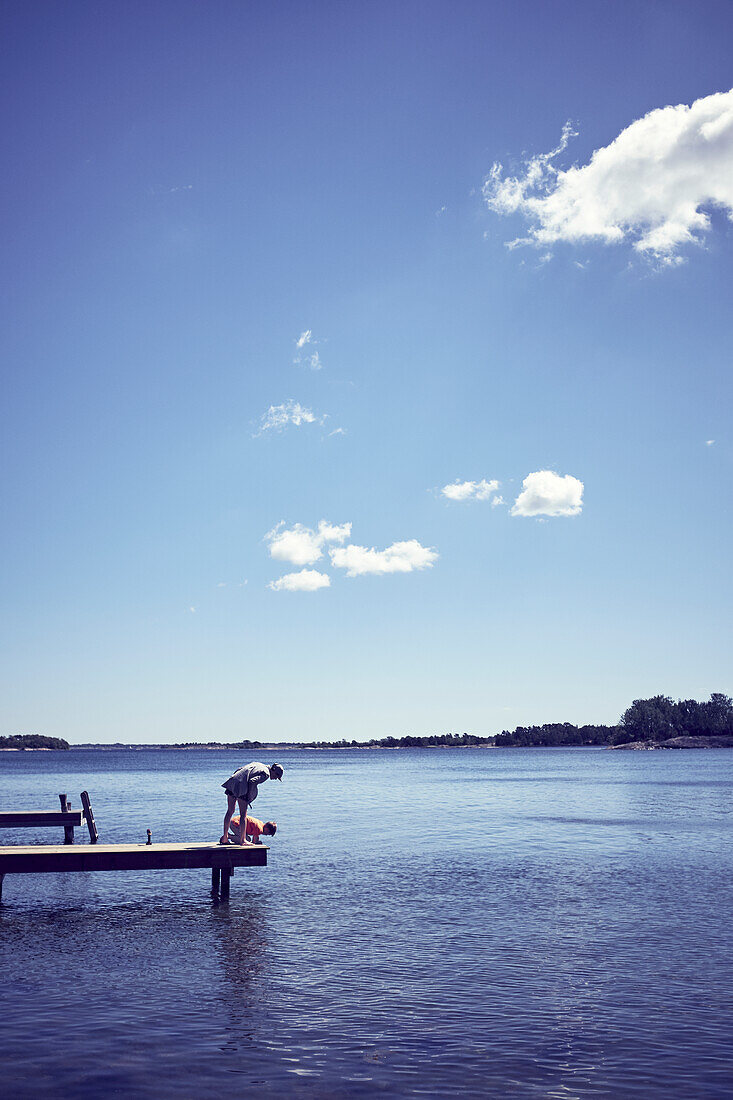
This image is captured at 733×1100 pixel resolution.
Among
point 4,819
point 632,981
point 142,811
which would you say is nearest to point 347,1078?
point 632,981

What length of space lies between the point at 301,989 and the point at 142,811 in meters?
41.6

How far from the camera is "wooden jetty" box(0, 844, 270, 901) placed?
19.4m

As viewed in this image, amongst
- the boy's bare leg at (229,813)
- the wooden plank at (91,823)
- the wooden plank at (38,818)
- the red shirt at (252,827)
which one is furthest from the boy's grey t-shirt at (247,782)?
the wooden plank at (38,818)

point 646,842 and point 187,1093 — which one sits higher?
point 187,1093

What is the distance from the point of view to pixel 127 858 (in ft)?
64.2

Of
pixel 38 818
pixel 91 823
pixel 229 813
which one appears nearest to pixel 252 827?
pixel 229 813

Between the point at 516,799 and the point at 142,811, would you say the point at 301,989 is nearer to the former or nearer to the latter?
the point at 142,811

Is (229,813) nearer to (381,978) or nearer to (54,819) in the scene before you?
(381,978)

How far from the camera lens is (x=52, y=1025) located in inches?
481

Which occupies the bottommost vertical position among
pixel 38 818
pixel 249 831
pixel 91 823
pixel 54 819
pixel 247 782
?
pixel 54 819

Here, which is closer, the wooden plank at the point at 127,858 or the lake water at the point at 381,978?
the lake water at the point at 381,978

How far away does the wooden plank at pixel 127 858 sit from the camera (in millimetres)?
19422

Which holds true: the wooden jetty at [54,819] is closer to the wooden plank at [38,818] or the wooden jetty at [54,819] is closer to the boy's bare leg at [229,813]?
the wooden plank at [38,818]

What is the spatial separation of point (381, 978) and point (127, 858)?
7.77 m
